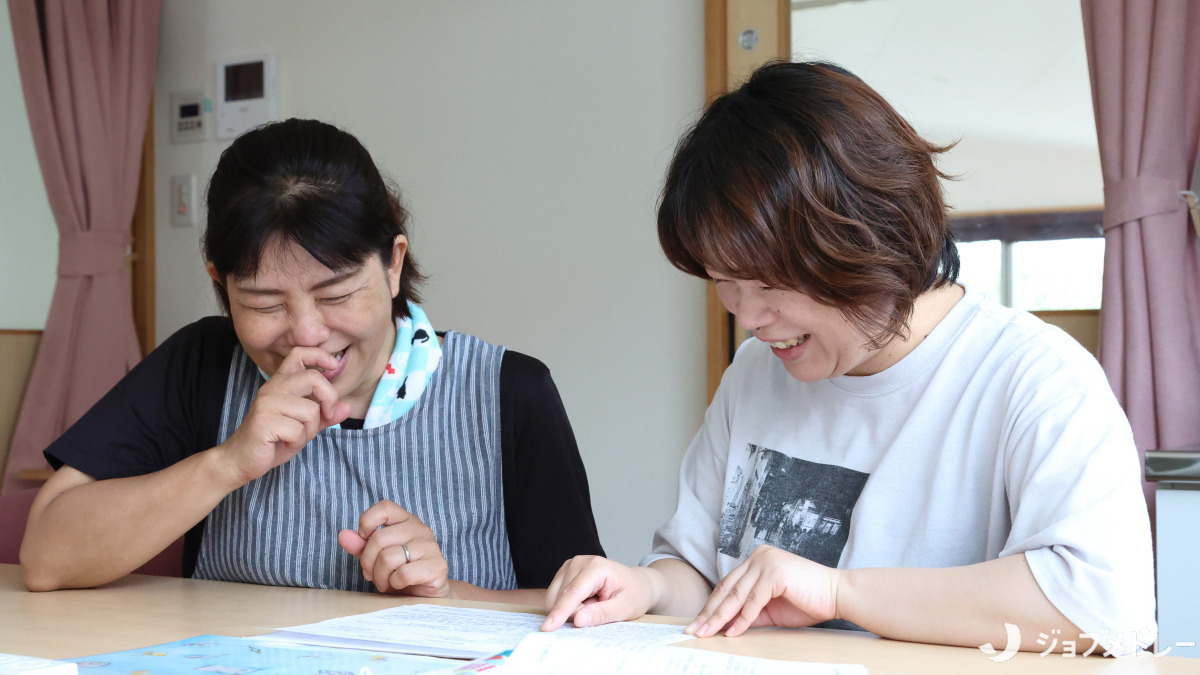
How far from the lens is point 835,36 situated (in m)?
2.48

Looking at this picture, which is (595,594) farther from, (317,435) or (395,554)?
(317,435)

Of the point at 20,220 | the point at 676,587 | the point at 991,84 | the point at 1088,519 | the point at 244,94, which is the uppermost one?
the point at 244,94

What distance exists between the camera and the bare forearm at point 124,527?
1.27m

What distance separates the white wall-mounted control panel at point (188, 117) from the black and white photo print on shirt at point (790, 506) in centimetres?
233

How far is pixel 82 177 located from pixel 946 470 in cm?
260

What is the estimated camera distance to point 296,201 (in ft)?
4.34

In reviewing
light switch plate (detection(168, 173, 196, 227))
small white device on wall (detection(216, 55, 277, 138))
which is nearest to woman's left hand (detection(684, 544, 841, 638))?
small white device on wall (detection(216, 55, 277, 138))

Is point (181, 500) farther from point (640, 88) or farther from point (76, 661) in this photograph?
point (640, 88)

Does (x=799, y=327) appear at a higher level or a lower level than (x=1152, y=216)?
lower

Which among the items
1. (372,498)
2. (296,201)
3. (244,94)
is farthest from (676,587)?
(244,94)

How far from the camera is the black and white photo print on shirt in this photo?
46.6 inches

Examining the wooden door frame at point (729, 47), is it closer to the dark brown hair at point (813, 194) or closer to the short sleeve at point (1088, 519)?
the dark brown hair at point (813, 194)

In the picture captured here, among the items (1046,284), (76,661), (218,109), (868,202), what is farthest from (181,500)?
(218,109)

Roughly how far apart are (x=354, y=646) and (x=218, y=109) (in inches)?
97.2
